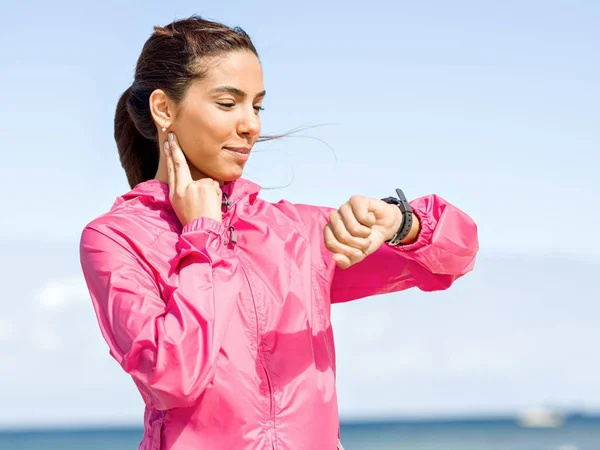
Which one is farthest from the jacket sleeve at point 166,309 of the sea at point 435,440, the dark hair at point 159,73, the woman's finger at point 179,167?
the sea at point 435,440

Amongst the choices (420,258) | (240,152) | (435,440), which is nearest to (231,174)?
(240,152)

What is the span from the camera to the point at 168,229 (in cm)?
297

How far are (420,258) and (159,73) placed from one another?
37.2 inches

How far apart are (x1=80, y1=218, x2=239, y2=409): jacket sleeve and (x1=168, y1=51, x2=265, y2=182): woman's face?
246mm

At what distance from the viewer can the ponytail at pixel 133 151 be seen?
133 inches

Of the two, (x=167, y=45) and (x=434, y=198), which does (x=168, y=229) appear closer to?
(x=167, y=45)

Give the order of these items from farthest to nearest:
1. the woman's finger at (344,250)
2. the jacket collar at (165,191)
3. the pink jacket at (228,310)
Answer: the jacket collar at (165,191) < the pink jacket at (228,310) < the woman's finger at (344,250)

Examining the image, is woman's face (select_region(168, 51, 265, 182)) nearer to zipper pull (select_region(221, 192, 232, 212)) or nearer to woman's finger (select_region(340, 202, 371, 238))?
zipper pull (select_region(221, 192, 232, 212))

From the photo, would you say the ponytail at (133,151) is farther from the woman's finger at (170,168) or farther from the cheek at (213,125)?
the cheek at (213,125)

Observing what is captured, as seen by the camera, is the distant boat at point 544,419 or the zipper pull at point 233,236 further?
the distant boat at point 544,419

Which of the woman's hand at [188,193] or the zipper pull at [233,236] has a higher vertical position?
the woman's hand at [188,193]

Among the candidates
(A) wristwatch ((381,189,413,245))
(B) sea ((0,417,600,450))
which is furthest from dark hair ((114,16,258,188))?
(B) sea ((0,417,600,450))

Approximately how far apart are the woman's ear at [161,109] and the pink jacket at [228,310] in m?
0.18

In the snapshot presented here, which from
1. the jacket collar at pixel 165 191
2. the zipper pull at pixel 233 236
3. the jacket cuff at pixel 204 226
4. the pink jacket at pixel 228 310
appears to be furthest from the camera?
the jacket collar at pixel 165 191
